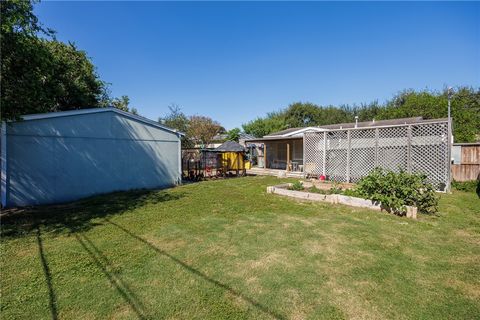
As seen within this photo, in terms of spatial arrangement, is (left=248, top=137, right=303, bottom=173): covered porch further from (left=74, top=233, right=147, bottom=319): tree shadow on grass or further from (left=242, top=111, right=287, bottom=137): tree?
(left=74, top=233, right=147, bottom=319): tree shadow on grass

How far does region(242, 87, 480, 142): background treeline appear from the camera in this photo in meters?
20.9

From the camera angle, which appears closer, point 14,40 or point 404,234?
point 404,234

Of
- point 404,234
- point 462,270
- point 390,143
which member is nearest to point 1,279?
point 462,270

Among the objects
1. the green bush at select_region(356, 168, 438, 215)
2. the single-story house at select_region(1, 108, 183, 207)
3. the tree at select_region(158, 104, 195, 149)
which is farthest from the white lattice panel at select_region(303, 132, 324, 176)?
the tree at select_region(158, 104, 195, 149)

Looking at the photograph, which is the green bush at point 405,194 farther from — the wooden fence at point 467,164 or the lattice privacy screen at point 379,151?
the wooden fence at point 467,164

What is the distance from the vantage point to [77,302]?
2701mm

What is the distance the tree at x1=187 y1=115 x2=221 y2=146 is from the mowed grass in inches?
1047

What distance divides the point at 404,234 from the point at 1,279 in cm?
624

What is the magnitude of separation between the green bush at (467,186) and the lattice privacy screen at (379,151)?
166 centimetres

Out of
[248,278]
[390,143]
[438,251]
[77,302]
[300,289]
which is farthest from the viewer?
[390,143]

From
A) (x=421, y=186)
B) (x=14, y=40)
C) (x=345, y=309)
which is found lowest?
(x=345, y=309)

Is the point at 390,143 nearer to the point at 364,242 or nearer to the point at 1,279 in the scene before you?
the point at 364,242

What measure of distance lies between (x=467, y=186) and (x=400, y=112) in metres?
19.8

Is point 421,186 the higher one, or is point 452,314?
point 421,186
